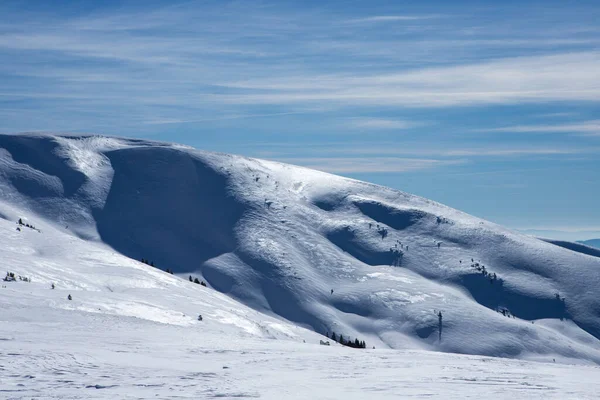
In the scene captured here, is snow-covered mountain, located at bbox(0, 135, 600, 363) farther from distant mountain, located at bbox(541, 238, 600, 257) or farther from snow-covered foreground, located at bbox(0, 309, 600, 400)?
snow-covered foreground, located at bbox(0, 309, 600, 400)

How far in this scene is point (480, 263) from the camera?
138m

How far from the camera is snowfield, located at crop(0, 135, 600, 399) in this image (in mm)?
19562

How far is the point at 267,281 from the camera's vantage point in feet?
391

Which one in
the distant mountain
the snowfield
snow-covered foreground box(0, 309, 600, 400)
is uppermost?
the distant mountain

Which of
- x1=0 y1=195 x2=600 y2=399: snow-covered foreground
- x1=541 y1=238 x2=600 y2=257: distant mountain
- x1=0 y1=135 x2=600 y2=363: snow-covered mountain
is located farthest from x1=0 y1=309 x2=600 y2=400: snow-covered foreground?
x1=541 y1=238 x2=600 y2=257: distant mountain

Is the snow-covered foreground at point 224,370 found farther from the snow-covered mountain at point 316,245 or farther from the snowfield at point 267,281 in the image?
the snow-covered mountain at point 316,245

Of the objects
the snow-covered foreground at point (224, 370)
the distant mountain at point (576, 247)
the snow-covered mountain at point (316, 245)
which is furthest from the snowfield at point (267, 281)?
the distant mountain at point (576, 247)

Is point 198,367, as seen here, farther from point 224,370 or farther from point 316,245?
point 316,245

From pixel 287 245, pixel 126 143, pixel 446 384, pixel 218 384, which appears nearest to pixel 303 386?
pixel 218 384

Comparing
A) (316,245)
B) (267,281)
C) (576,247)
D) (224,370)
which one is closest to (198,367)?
(224,370)

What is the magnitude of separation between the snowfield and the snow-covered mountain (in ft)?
1.20

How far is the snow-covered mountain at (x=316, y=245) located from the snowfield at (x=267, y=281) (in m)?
0.36

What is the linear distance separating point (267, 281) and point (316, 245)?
17.6m

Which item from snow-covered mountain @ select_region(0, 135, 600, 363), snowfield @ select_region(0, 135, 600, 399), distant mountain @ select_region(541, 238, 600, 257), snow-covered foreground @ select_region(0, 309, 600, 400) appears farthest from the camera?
distant mountain @ select_region(541, 238, 600, 257)
